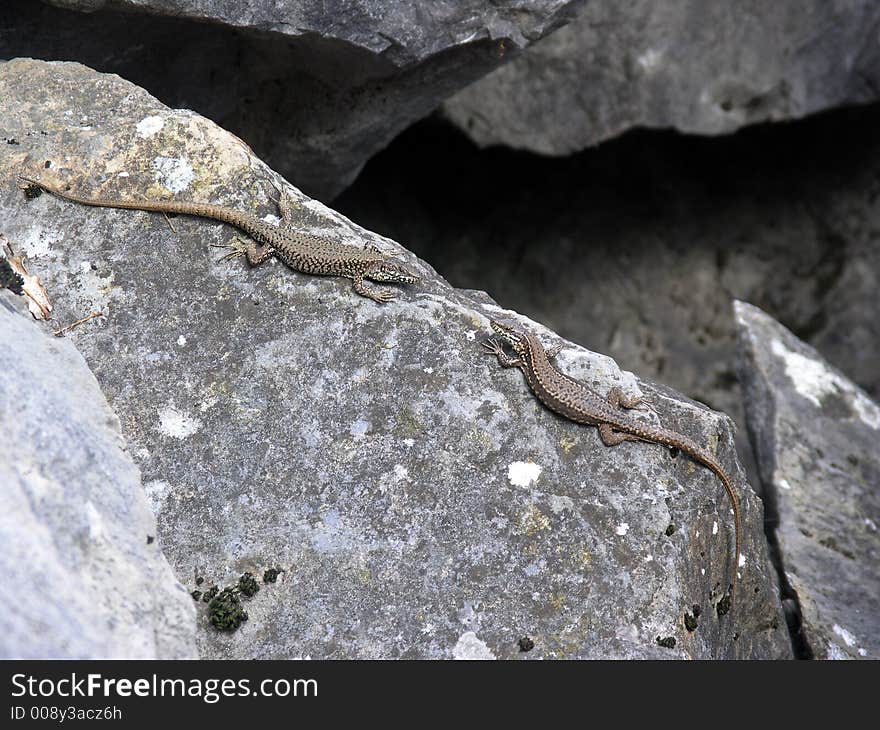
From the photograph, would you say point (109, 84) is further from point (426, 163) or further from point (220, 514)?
point (426, 163)

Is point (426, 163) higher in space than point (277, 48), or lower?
lower

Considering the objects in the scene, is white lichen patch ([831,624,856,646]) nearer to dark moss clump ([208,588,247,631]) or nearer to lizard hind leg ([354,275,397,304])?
lizard hind leg ([354,275,397,304])

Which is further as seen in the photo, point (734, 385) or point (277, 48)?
point (734, 385)

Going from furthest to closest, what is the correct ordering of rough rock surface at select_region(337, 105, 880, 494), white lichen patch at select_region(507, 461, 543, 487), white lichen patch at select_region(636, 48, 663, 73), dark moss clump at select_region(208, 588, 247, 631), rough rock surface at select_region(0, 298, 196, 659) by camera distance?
rough rock surface at select_region(337, 105, 880, 494)
white lichen patch at select_region(636, 48, 663, 73)
white lichen patch at select_region(507, 461, 543, 487)
dark moss clump at select_region(208, 588, 247, 631)
rough rock surface at select_region(0, 298, 196, 659)

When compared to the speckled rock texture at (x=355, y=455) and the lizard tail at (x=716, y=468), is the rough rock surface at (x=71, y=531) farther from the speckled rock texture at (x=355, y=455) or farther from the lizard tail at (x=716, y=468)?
the lizard tail at (x=716, y=468)

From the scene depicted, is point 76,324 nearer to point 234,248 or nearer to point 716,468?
point 234,248

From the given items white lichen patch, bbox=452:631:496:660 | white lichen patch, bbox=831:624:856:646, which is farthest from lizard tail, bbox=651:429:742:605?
white lichen patch, bbox=452:631:496:660

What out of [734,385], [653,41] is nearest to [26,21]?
[653,41]
